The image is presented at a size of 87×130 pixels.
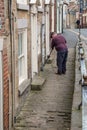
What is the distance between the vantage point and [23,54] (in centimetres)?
1059

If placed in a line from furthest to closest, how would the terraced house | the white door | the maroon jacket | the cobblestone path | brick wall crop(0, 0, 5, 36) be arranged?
1. the maroon jacket
2. the white door
3. the cobblestone path
4. the terraced house
5. brick wall crop(0, 0, 5, 36)

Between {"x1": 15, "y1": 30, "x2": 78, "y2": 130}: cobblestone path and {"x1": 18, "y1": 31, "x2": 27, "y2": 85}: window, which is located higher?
{"x1": 18, "y1": 31, "x2": 27, "y2": 85}: window

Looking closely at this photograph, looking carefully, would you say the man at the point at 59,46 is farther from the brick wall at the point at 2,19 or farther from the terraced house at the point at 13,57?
the brick wall at the point at 2,19

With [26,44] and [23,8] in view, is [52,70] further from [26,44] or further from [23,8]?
[23,8]

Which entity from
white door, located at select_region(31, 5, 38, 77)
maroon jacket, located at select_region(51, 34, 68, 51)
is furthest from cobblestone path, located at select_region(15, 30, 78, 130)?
maroon jacket, located at select_region(51, 34, 68, 51)

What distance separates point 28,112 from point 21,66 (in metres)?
1.44

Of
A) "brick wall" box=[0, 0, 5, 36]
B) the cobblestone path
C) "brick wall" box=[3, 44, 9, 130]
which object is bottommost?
the cobblestone path

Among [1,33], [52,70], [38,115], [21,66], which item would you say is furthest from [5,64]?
[52,70]

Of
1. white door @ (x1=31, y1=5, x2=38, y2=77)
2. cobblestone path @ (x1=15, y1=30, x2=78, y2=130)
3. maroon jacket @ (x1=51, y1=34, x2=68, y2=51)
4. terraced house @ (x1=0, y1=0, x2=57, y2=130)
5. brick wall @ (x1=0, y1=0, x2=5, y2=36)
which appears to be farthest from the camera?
maroon jacket @ (x1=51, y1=34, x2=68, y2=51)

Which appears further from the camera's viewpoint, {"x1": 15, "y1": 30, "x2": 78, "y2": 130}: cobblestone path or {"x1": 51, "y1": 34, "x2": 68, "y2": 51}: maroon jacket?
{"x1": 51, "y1": 34, "x2": 68, "y2": 51}: maroon jacket

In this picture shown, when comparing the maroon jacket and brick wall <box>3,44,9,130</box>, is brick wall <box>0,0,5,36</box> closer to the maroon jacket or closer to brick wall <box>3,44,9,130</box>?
brick wall <box>3,44,9,130</box>

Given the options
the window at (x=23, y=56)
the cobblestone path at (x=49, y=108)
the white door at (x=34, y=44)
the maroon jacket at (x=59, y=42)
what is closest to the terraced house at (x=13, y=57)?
the window at (x=23, y=56)

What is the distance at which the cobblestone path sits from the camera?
8680mm

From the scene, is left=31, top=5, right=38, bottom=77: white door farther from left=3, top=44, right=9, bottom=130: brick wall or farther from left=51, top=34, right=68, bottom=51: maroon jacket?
left=3, top=44, right=9, bottom=130: brick wall
